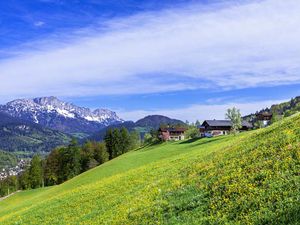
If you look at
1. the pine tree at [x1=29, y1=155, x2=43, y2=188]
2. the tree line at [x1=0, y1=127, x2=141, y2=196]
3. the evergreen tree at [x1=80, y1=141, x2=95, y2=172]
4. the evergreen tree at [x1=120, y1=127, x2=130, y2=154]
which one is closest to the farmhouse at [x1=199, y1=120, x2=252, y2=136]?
the evergreen tree at [x1=120, y1=127, x2=130, y2=154]

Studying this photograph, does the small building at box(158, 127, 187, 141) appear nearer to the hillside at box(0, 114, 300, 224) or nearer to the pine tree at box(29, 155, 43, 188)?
the pine tree at box(29, 155, 43, 188)

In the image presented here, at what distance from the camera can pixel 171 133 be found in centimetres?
18012

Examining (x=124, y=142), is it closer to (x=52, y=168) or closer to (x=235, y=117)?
(x=52, y=168)

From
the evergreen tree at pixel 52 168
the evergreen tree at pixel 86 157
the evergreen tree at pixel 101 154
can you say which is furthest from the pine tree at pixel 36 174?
Result: the evergreen tree at pixel 101 154

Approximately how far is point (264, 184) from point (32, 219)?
25015mm

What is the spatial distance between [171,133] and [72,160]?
173ft

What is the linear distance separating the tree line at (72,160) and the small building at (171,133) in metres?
17.0

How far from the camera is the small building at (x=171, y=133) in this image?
169 m

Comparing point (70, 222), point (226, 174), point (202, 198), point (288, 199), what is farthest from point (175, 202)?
point (70, 222)

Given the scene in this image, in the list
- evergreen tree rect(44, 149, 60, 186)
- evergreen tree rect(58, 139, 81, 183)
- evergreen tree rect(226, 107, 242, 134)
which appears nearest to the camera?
evergreen tree rect(226, 107, 242, 134)

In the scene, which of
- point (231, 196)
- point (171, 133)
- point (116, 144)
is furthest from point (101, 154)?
point (231, 196)

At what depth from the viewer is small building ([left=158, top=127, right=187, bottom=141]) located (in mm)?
168725

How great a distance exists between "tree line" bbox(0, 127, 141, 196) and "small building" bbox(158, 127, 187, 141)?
1697 centimetres

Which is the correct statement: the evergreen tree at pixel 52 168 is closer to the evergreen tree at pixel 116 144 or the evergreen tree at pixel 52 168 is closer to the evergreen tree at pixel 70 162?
the evergreen tree at pixel 70 162
